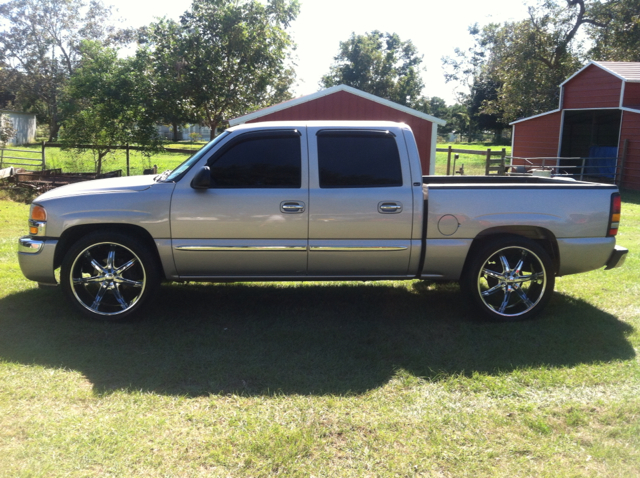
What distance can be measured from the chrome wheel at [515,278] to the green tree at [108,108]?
48.6ft

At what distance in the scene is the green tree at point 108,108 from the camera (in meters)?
17.4

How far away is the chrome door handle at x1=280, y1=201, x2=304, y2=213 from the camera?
5125 millimetres

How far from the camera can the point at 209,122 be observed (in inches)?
944

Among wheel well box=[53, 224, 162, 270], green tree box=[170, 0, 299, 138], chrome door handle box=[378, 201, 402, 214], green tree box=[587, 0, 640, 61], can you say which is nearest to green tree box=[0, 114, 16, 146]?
green tree box=[170, 0, 299, 138]

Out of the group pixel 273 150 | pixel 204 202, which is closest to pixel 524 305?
pixel 273 150

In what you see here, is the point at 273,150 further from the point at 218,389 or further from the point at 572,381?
the point at 572,381

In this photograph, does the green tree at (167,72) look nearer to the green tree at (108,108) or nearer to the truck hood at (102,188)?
the green tree at (108,108)

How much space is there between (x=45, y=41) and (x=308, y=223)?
5394cm

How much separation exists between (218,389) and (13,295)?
334 cm

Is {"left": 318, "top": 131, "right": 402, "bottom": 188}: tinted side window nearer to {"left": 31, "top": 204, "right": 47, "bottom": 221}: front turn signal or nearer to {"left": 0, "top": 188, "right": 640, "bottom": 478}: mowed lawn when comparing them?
{"left": 0, "top": 188, "right": 640, "bottom": 478}: mowed lawn

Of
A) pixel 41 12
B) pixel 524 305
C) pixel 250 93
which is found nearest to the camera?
pixel 524 305

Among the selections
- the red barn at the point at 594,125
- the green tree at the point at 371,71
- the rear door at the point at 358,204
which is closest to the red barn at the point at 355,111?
the red barn at the point at 594,125

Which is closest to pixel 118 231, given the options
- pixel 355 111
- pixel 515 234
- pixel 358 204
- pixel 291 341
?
pixel 291 341

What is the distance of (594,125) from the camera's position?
22.7 m
